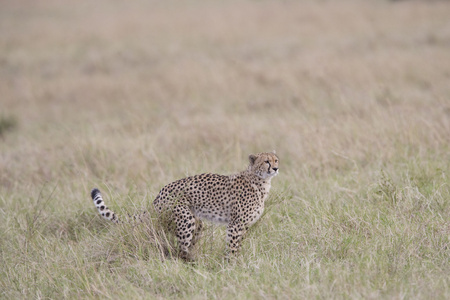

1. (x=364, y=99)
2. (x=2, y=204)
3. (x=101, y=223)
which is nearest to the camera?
(x=101, y=223)

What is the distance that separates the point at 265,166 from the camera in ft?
12.2

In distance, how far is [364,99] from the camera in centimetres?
778

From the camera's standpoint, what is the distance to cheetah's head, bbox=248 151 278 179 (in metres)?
3.70

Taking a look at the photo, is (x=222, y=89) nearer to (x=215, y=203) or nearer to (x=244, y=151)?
(x=244, y=151)

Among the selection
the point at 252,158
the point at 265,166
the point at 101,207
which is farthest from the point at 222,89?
the point at 101,207

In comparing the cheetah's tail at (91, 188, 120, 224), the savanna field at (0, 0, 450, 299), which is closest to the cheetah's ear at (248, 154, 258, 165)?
the savanna field at (0, 0, 450, 299)

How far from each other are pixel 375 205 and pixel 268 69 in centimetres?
639

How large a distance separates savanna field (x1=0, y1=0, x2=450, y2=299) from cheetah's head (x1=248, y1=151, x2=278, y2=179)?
407mm

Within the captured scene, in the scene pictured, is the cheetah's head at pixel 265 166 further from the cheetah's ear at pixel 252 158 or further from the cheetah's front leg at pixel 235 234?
the cheetah's front leg at pixel 235 234

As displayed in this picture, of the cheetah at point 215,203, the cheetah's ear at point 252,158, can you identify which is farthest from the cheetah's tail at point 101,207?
the cheetah's ear at point 252,158

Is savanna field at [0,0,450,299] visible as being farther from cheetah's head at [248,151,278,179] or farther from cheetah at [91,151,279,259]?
cheetah's head at [248,151,278,179]

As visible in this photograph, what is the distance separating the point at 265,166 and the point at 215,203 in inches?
15.7

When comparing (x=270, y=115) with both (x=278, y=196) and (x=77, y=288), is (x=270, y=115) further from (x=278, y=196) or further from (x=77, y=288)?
(x=77, y=288)

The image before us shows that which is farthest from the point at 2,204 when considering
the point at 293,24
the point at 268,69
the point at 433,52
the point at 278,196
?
the point at 293,24
